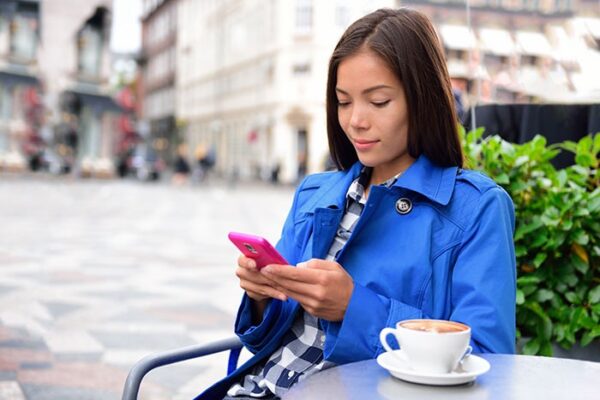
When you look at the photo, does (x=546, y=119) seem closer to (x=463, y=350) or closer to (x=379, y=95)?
(x=379, y=95)

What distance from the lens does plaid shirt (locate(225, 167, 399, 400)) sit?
1676mm

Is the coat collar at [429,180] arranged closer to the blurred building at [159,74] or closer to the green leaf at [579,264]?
the green leaf at [579,264]

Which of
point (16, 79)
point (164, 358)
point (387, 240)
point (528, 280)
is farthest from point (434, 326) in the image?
point (16, 79)

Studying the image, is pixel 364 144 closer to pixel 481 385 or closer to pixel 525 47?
pixel 481 385

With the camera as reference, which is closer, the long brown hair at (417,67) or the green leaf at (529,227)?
the long brown hair at (417,67)

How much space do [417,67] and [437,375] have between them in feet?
2.16

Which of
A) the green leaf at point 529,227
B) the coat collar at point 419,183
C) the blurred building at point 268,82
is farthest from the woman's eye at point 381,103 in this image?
the blurred building at point 268,82

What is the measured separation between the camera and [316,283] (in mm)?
1351

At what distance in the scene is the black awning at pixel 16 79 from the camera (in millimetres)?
32406

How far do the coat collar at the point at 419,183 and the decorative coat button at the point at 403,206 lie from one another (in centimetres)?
3

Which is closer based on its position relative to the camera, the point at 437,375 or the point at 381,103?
the point at 437,375

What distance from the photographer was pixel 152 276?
7383 millimetres

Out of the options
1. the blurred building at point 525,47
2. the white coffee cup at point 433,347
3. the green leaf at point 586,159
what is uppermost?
the blurred building at point 525,47

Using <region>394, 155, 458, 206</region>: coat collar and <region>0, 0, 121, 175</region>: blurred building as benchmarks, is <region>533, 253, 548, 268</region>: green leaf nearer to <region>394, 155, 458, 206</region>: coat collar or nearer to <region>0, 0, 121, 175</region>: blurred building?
<region>394, 155, 458, 206</region>: coat collar
